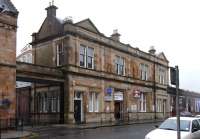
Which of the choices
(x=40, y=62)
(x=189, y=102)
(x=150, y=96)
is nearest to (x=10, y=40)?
(x=40, y=62)

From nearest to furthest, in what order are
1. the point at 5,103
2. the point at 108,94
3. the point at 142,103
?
the point at 5,103 < the point at 108,94 < the point at 142,103

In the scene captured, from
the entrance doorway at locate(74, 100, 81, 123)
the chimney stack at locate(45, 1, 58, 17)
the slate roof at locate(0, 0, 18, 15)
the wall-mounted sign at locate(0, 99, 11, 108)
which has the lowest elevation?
the entrance doorway at locate(74, 100, 81, 123)

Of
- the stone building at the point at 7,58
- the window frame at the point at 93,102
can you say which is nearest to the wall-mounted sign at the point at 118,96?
the window frame at the point at 93,102

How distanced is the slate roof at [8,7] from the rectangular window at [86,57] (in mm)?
10577

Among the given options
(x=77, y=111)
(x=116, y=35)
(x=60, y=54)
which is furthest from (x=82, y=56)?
(x=116, y=35)

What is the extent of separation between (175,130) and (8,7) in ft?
61.7

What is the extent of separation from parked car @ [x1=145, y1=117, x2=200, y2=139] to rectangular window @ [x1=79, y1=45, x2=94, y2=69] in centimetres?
2250

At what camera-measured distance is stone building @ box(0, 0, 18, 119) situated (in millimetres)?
26928

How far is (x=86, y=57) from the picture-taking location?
38.0 m

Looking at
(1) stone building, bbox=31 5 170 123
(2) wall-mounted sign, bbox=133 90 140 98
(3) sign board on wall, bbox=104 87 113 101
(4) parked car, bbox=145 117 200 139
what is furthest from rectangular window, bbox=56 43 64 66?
(4) parked car, bbox=145 117 200 139

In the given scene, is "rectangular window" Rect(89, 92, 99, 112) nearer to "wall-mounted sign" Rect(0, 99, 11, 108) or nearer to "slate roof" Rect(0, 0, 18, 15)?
"wall-mounted sign" Rect(0, 99, 11, 108)

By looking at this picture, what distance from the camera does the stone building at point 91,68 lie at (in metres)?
35.7

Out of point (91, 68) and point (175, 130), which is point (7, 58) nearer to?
point (91, 68)

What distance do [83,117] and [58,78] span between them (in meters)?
5.39
